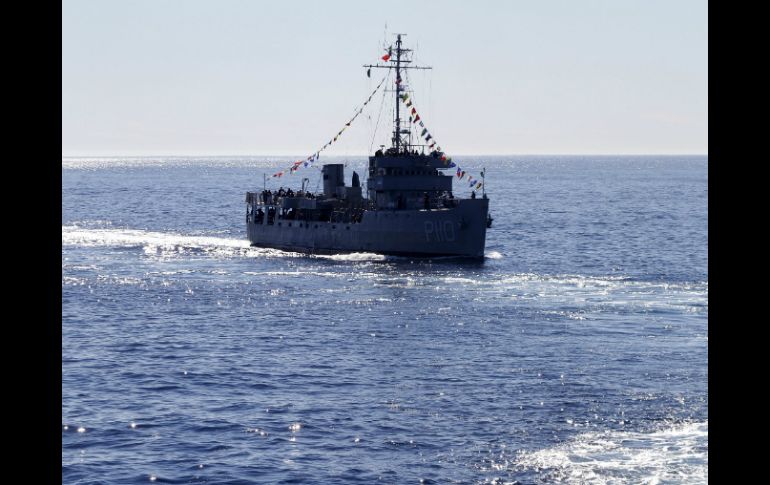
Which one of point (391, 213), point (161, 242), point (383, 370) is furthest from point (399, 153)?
point (383, 370)

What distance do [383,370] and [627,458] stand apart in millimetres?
15059

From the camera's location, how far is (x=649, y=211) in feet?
537

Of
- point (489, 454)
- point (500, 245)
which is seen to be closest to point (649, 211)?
point (500, 245)

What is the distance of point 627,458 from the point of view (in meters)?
28.5

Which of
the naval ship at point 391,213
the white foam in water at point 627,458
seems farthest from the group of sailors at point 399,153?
the white foam in water at point 627,458

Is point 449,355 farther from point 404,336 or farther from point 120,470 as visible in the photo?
point 120,470

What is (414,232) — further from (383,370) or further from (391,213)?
(383,370)

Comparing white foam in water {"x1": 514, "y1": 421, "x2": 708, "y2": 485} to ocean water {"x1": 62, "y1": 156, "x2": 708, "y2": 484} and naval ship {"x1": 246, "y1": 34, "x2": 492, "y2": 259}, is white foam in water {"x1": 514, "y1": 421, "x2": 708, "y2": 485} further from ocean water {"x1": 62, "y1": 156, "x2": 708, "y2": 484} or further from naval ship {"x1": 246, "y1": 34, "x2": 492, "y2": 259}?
naval ship {"x1": 246, "y1": 34, "x2": 492, "y2": 259}

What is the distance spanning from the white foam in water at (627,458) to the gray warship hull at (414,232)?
47.9 meters

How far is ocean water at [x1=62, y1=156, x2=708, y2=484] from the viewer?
29047 mm

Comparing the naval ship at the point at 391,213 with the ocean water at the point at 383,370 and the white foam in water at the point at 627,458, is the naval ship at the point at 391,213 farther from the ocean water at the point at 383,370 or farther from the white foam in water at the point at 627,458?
the white foam in water at the point at 627,458

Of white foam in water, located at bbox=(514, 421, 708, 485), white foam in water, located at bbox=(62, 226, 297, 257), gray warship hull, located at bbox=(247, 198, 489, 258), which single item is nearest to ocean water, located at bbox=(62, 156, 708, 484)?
white foam in water, located at bbox=(514, 421, 708, 485)

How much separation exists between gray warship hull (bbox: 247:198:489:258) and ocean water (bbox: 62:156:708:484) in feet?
5.09
